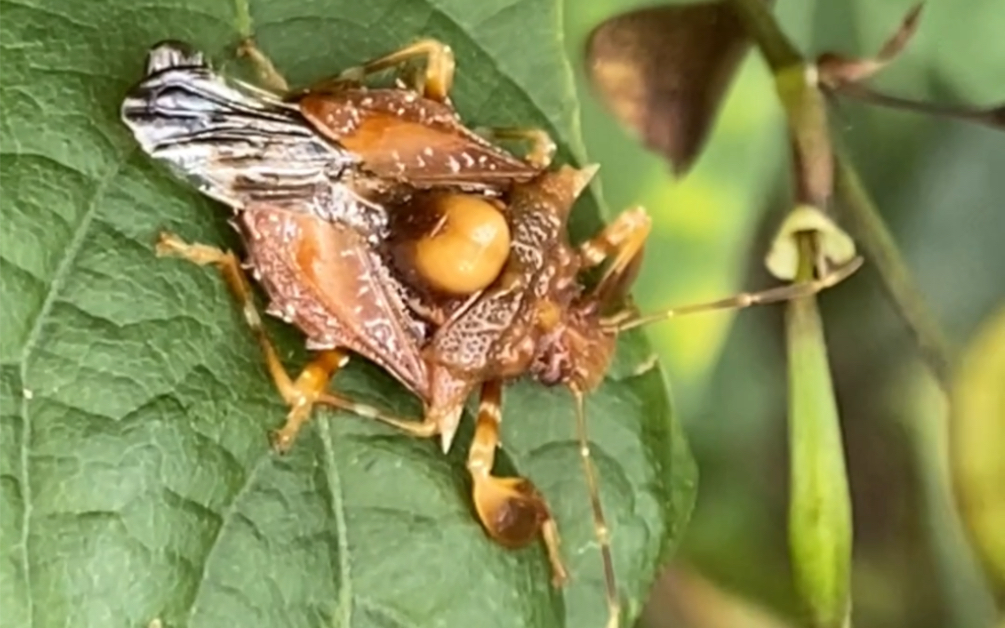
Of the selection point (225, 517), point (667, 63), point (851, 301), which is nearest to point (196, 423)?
point (225, 517)

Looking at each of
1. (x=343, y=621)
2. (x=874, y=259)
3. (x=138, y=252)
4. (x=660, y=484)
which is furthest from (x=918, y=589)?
(x=138, y=252)

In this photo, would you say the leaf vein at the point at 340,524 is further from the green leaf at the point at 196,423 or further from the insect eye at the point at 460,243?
the insect eye at the point at 460,243

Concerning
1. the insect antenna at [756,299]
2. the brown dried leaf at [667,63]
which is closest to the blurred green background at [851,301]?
the brown dried leaf at [667,63]

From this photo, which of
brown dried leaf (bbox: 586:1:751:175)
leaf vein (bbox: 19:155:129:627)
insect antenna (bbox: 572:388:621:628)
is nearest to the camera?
leaf vein (bbox: 19:155:129:627)

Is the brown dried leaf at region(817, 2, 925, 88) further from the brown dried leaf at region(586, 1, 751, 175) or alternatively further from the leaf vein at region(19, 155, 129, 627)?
the leaf vein at region(19, 155, 129, 627)

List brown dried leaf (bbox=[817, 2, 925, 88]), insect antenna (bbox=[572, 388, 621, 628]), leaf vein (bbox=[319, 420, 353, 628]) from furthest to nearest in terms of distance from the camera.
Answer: brown dried leaf (bbox=[817, 2, 925, 88]) → insect antenna (bbox=[572, 388, 621, 628]) → leaf vein (bbox=[319, 420, 353, 628])

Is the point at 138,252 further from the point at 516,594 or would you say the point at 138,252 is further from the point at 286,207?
the point at 516,594

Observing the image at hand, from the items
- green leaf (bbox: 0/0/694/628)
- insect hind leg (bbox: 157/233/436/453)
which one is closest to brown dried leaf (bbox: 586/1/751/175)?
green leaf (bbox: 0/0/694/628)

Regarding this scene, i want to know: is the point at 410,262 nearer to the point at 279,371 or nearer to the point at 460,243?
the point at 460,243
